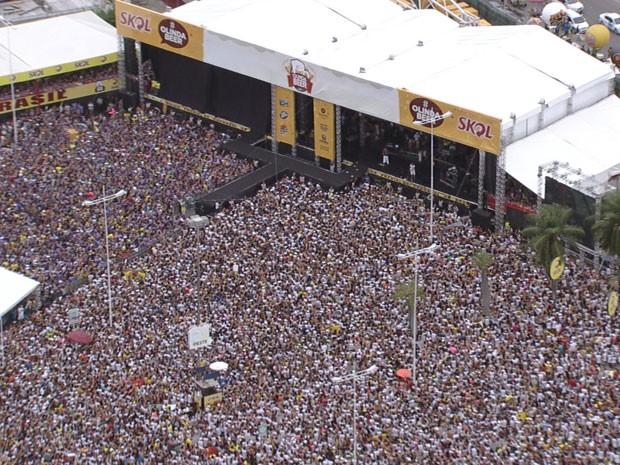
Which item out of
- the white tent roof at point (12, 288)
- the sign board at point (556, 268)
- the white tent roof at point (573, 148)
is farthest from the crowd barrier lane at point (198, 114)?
the sign board at point (556, 268)

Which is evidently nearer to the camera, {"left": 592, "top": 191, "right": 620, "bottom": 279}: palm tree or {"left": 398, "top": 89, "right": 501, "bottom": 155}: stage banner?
{"left": 592, "top": 191, "right": 620, "bottom": 279}: palm tree

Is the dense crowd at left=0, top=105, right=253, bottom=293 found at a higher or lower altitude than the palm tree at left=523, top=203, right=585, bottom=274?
lower

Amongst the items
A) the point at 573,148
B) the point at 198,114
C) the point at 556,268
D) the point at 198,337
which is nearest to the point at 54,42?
the point at 198,114

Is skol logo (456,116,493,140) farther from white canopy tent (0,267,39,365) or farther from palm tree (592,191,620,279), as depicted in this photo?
white canopy tent (0,267,39,365)

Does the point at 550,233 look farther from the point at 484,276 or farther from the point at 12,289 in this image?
the point at 12,289

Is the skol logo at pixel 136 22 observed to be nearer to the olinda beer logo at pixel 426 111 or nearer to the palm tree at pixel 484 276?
the olinda beer logo at pixel 426 111

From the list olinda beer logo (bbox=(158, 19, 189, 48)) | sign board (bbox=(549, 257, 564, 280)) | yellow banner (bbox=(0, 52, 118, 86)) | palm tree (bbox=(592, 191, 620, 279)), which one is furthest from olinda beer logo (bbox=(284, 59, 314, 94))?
Answer: sign board (bbox=(549, 257, 564, 280))
